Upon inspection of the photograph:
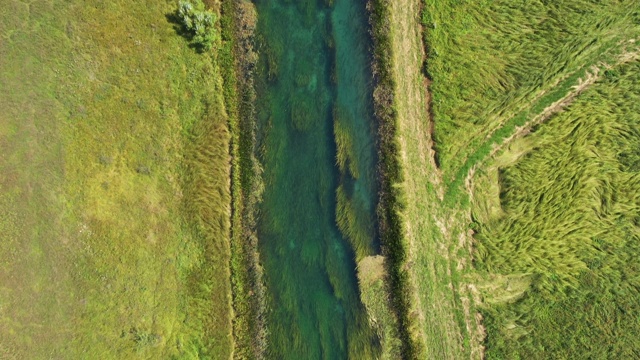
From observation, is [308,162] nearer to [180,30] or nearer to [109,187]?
[180,30]

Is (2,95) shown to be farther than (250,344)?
No

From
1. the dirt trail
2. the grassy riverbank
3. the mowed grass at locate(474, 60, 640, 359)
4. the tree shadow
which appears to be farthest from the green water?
the mowed grass at locate(474, 60, 640, 359)

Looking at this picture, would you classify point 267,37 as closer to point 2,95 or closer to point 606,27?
point 2,95

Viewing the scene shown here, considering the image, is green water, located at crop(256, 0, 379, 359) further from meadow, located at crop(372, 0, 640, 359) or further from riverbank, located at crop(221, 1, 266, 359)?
meadow, located at crop(372, 0, 640, 359)

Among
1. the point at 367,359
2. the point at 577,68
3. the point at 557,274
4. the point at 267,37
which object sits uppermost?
the point at 267,37

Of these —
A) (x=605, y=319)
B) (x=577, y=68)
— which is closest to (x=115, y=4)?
(x=577, y=68)
